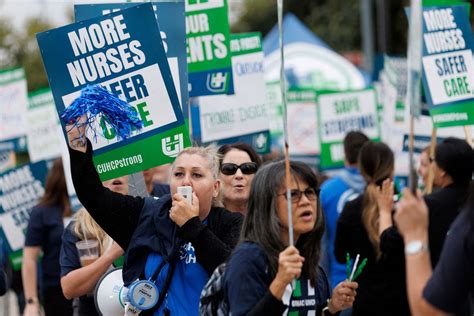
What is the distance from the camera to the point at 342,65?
19688 mm

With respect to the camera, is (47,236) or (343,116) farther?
(343,116)

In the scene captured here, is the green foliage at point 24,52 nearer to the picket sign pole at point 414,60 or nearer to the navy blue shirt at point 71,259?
the navy blue shirt at point 71,259

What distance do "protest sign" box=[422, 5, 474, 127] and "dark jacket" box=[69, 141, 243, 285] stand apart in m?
2.86

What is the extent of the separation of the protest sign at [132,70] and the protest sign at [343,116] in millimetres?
7299

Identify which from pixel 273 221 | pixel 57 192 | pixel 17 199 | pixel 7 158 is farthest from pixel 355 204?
pixel 7 158

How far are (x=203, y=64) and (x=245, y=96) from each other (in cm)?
153

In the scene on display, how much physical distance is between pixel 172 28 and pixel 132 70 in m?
1.01

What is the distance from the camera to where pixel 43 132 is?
14.3 meters

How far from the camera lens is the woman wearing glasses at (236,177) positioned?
7.09 meters

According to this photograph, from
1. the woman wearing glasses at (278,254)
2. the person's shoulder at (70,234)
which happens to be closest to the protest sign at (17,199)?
the person's shoulder at (70,234)

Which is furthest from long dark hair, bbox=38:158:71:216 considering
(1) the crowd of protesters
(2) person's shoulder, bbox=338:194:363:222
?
(2) person's shoulder, bbox=338:194:363:222

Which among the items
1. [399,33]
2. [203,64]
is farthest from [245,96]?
[399,33]

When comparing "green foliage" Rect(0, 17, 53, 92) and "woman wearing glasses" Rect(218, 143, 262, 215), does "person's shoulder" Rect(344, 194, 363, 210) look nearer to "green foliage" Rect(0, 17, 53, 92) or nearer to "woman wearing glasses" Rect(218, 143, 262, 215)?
"woman wearing glasses" Rect(218, 143, 262, 215)

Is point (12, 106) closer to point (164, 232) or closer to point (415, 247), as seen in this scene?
point (164, 232)
